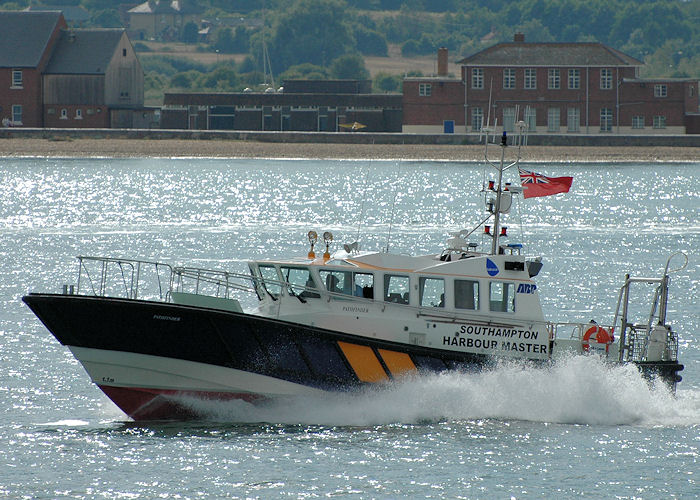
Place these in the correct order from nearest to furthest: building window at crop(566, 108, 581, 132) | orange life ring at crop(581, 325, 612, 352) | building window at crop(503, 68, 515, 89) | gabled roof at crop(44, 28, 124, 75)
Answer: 1. orange life ring at crop(581, 325, 612, 352)
2. building window at crop(503, 68, 515, 89)
3. building window at crop(566, 108, 581, 132)
4. gabled roof at crop(44, 28, 124, 75)

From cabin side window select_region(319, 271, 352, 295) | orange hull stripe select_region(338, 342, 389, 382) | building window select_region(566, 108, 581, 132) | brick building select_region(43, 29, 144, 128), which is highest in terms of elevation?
brick building select_region(43, 29, 144, 128)

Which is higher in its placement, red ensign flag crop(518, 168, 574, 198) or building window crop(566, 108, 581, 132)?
building window crop(566, 108, 581, 132)

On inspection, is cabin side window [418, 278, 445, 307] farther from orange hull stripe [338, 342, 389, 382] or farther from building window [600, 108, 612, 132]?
building window [600, 108, 612, 132]

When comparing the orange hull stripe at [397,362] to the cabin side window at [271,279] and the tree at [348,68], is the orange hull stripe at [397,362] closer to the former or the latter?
the cabin side window at [271,279]

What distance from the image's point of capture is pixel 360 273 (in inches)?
782

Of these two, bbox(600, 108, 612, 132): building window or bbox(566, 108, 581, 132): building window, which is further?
bbox(566, 108, 581, 132): building window

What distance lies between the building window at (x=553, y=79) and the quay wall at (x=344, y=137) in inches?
224

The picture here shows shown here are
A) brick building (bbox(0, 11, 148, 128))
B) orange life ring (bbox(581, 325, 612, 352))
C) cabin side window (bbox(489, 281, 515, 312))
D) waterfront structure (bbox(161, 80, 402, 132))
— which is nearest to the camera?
cabin side window (bbox(489, 281, 515, 312))

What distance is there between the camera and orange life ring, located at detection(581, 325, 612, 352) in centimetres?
2092

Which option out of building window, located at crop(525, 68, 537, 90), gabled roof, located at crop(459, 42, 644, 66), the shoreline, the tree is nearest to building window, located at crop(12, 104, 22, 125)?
the shoreline

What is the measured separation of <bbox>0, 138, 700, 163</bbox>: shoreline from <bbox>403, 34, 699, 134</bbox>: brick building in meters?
4.03

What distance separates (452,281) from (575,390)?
2.94 metres

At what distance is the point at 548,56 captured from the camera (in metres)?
99.6

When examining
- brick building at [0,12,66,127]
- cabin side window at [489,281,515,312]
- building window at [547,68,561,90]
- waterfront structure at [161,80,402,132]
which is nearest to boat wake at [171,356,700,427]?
cabin side window at [489,281,515,312]
